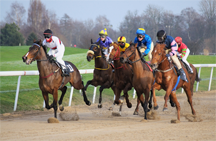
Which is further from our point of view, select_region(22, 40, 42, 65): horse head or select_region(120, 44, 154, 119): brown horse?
select_region(120, 44, 154, 119): brown horse

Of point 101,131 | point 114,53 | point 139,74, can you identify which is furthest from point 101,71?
point 101,131

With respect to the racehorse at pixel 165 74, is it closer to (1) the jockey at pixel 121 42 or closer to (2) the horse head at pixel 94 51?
(1) the jockey at pixel 121 42

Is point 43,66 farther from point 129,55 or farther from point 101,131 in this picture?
point 101,131

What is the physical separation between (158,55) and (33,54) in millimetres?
2687

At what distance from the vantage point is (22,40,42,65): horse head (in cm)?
622

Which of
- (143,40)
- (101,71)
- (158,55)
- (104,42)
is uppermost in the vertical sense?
(143,40)

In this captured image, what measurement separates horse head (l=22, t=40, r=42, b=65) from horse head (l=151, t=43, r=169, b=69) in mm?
2497

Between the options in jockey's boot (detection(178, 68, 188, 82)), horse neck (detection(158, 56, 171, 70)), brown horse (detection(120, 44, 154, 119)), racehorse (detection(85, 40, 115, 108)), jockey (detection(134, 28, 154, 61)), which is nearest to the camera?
brown horse (detection(120, 44, 154, 119))

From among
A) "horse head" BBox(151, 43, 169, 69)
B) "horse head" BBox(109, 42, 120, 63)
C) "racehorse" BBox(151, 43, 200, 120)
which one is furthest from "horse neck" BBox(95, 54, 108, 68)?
"horse head" BBox(151, 43, 169, 69)

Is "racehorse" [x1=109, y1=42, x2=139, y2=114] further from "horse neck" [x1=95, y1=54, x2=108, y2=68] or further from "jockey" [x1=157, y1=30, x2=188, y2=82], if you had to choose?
"jockey" [x1=157, y1=30, x2=188, y2=82]

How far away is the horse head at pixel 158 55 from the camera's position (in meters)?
6.11

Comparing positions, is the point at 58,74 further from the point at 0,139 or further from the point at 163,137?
the point at 163,137

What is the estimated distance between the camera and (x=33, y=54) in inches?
249

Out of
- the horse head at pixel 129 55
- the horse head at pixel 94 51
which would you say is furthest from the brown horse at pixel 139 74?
the horse head at pixel 94 51
